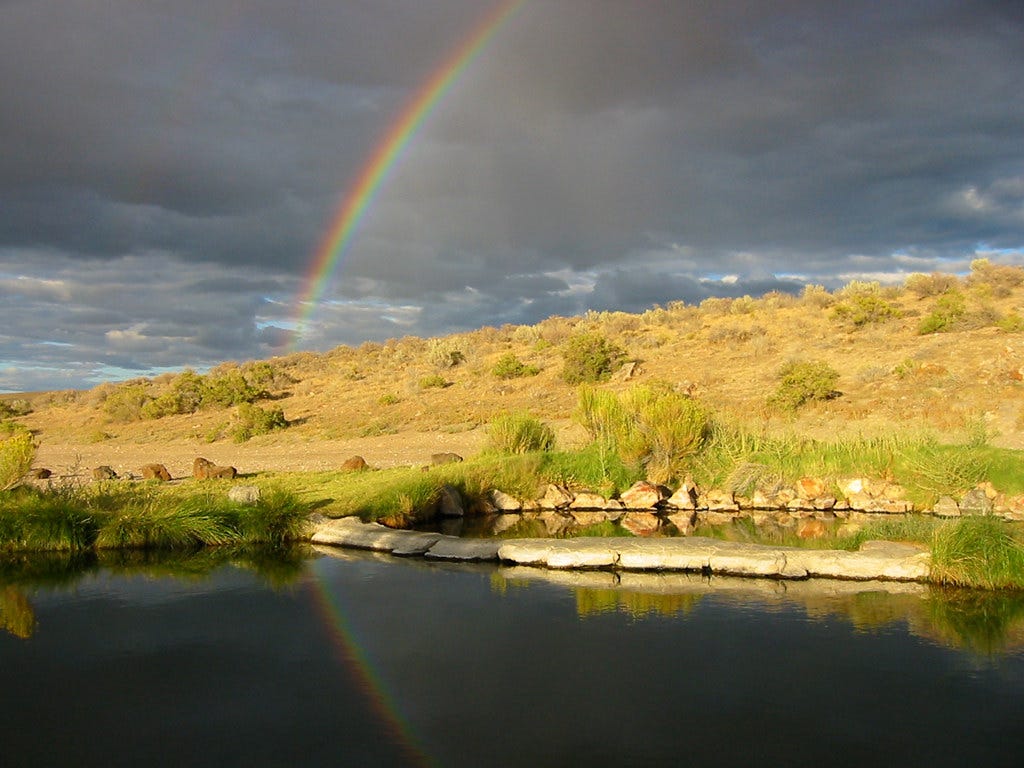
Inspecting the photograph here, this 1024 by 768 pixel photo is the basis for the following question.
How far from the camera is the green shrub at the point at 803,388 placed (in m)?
26.1

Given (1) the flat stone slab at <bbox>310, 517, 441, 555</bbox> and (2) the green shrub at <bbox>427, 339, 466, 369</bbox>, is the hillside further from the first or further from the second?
(1) the flat stone slab at <bbox>310, 517, 441, 555</bbox>

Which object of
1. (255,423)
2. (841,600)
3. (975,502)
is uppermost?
(255,423)

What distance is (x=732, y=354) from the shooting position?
37.2 metres

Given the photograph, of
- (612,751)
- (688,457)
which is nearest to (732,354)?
(688,457)

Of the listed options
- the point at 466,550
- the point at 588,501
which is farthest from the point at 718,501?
the point at 466,550

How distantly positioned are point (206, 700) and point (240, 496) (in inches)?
308

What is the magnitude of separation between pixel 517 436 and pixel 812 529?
272 inches

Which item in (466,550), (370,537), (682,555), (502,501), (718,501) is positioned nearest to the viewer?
(682,555)

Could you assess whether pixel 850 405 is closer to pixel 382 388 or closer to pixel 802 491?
pixel 802 491

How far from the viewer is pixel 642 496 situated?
16938 mm

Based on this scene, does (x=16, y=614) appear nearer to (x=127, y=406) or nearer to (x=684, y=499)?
(x=684, y=499)

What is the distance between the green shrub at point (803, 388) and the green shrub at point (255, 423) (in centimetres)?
1745

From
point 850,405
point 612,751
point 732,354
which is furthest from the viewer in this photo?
point 732,354

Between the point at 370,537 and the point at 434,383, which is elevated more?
the point at 434,383
